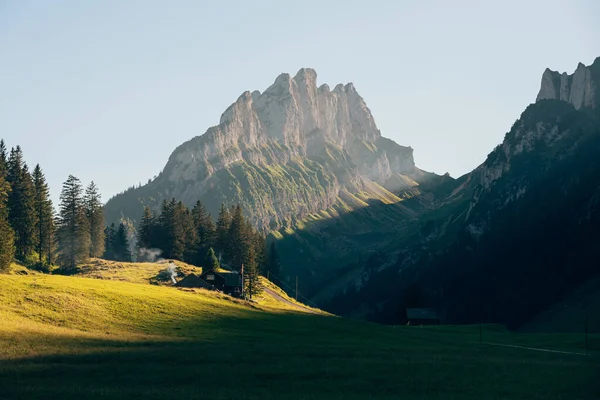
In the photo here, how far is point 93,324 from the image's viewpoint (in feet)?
230

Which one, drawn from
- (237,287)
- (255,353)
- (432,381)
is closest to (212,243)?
(237,287)

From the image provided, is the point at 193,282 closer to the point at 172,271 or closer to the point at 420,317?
the point at 172,271

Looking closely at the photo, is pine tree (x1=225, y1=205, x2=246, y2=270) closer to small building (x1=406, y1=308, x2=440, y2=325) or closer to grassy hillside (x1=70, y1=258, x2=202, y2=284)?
grassy hillside (x1=70, y1=258, x2=202, y2=284)

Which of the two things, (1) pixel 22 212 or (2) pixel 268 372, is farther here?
(1) pixel 22 212

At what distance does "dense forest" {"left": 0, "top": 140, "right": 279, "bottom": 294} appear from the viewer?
4916 inches

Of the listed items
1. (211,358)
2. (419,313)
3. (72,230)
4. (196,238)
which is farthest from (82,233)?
A: (211,358)

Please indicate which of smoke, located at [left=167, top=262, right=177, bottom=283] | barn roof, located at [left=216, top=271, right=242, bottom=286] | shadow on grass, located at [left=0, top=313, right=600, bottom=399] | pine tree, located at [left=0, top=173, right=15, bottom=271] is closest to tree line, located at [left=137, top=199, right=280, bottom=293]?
smoke, located at [left=167, top=262, right=177, bottom=283]

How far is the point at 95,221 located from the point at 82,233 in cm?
2234

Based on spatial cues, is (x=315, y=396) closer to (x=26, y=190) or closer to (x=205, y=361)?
(x=205, y=361)

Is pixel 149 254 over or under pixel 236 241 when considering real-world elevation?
under

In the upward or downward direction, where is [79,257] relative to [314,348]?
upward

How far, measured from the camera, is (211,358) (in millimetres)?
54469

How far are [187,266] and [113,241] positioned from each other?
1916 inches

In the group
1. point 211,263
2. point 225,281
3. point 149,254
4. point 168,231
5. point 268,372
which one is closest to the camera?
point 268,372
